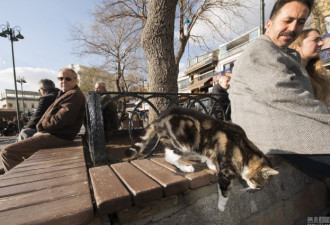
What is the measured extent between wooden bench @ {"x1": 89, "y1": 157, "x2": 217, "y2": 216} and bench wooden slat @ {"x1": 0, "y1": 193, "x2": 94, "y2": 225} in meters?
0.07

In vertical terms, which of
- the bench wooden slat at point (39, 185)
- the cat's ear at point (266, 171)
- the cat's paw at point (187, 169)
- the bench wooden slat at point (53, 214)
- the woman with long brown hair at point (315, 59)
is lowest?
the cat's ear at point (266, 171)

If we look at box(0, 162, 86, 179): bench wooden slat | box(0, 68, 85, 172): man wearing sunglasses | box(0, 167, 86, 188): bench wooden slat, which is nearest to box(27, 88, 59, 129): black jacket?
box(0, 68, 85, 172): man wearing sunglasses

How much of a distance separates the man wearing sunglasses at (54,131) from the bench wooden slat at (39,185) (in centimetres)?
142

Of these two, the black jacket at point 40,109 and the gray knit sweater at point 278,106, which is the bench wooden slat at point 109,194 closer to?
the gray knit sweater at point 278,106

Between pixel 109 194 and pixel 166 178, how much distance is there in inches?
14.9

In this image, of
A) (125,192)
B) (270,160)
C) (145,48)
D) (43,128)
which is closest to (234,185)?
(270,160)

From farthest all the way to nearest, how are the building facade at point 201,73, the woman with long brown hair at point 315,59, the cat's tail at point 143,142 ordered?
the building facade at point 201,73 < the woman with long brown hair at point 315,59 < the cat's tail at point 143,142

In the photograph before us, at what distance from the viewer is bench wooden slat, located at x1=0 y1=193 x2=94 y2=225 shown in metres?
0.72

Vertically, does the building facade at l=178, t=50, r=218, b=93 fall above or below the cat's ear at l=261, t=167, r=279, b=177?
above

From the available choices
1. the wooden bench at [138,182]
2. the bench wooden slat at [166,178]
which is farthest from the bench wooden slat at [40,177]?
the bench wooden slat at [166,178]

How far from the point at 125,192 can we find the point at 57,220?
0.32m

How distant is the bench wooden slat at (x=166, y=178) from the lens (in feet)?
3.40

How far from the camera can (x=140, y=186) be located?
3.29 feet

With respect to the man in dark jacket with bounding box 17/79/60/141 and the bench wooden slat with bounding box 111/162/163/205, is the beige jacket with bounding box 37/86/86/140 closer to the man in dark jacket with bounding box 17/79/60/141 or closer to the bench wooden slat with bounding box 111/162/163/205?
the man in dark jacket with bounding box 17/79/60/141
